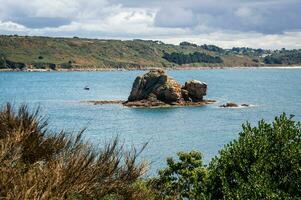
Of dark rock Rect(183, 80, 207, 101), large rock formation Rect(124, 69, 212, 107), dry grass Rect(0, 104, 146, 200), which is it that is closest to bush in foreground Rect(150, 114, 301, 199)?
dry grass Rect(0, 104, 146, 200)

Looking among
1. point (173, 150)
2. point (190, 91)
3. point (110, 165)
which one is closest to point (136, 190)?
point (110, 165)

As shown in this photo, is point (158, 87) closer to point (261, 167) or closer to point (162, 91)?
point (162, 91)

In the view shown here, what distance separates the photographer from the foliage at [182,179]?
32.1m

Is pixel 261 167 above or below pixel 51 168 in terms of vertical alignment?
below

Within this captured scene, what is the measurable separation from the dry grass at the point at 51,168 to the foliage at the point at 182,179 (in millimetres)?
5381

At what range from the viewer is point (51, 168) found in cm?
2264

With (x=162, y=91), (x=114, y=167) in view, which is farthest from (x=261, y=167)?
(x=162, y=91)

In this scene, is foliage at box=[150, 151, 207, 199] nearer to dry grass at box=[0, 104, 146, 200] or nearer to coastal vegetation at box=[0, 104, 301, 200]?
coastal vegetation at box=[0, 104, 301, 200]

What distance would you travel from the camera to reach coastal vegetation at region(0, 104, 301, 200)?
72.4 feet

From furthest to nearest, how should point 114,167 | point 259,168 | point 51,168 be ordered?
point 259,168, point 114,167, point 51,168

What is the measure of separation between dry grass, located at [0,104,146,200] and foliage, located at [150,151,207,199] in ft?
17.7

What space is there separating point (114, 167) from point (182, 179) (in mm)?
9366

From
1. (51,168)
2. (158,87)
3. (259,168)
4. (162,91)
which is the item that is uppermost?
(51,168)

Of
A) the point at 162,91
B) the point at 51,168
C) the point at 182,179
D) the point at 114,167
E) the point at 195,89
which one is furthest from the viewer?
the point at 195,89
